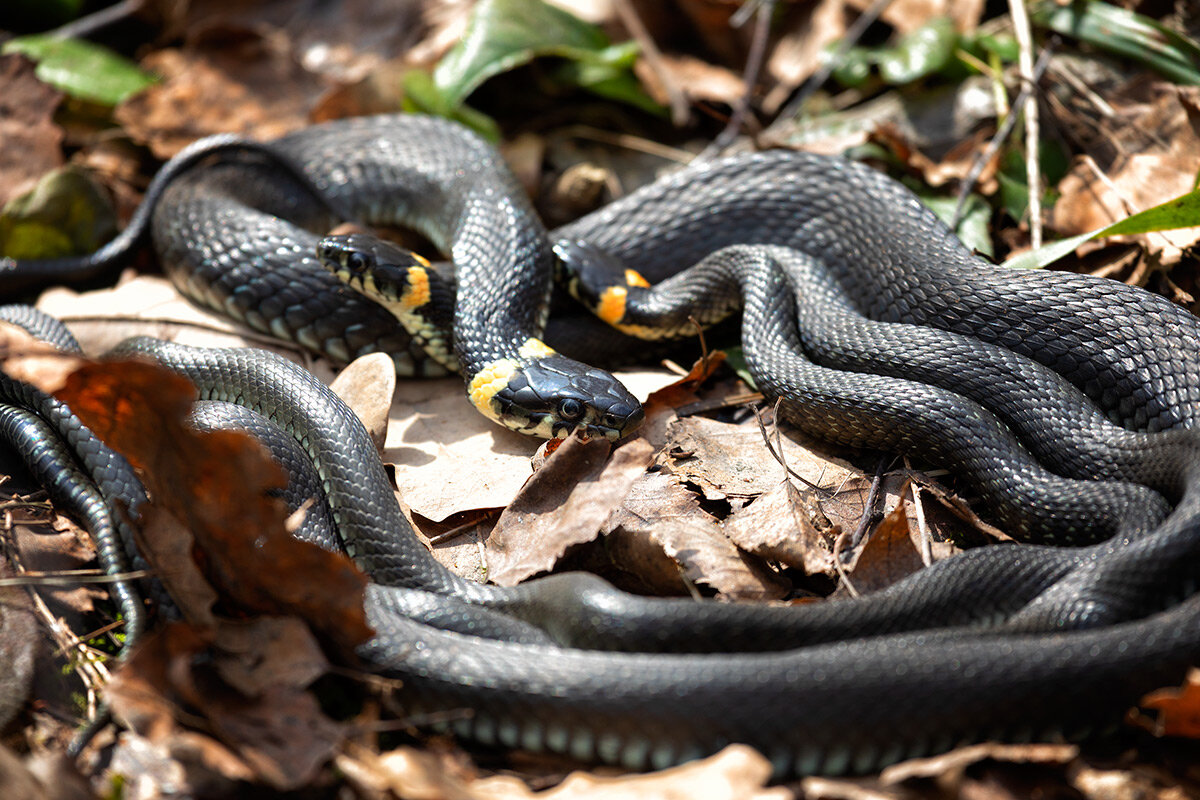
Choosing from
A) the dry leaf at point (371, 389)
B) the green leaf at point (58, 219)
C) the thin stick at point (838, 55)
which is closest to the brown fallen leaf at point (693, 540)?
the dry leaf at point (371, 389)

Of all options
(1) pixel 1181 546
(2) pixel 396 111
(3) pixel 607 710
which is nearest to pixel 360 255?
(2) pixel 396 111

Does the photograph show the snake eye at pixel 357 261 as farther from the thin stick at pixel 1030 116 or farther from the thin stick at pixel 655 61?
the thin stick at pixel 1030 116

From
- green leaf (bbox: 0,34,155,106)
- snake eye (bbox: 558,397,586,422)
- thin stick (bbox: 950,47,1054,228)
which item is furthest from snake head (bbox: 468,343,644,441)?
green leaf (bbox: 0,34,155,106)

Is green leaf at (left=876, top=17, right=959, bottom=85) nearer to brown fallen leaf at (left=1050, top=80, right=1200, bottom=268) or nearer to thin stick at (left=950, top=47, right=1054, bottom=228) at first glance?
thin stick at (left=950, top=47, right=1054, bottom=228)

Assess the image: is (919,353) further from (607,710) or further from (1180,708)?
(607,710)

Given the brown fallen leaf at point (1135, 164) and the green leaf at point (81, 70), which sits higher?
the brown fallen leaf at point (1135, 164)

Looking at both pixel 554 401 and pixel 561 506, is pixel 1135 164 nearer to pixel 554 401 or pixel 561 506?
pixel 554 401
